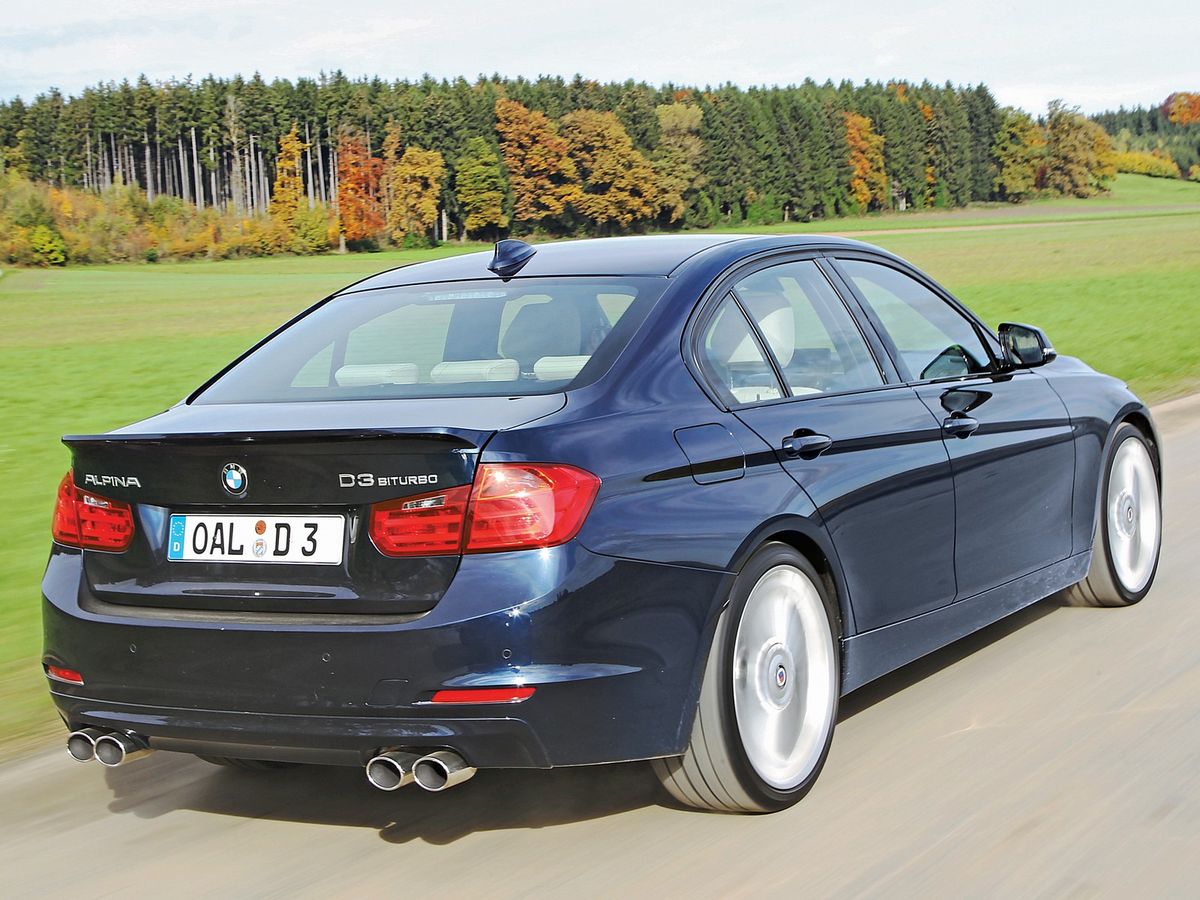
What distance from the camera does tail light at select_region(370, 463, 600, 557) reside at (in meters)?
3.45

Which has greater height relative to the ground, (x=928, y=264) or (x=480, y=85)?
(x=480, y=85)

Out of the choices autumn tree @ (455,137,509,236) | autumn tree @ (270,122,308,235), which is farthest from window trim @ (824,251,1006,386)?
autumn tree @ (270,122,308,235)

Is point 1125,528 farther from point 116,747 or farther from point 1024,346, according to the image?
point 116,747

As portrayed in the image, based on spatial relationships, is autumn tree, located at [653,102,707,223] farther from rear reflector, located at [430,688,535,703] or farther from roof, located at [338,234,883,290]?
rear reflector, located at [430,688,535,703]

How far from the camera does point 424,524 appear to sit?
3.47 metres

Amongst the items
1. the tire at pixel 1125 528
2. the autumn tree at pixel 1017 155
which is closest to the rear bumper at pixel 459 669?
the tire at pixel 1125 528

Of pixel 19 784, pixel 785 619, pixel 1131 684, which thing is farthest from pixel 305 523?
pixel 1131 684

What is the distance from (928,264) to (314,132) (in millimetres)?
83635

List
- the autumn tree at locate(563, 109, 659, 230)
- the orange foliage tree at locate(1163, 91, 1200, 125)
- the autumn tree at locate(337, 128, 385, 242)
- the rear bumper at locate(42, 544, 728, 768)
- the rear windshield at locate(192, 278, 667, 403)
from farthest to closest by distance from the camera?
1. the orange foliage tree at locate(1163, 91, 1200, 125)
2. the autumn tree at locate(563, 109, 659, 230)
3. the autumn tree at locate(337, 128, 385, 242)
4. the rear windshield at locate(192, 278, 667, 403)
5. the rear bumper at locate(42, 544, 728, 768)

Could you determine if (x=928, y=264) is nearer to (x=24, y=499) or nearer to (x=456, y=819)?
(x=24, y=499)

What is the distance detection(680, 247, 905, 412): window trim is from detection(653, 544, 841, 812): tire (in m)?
0.47

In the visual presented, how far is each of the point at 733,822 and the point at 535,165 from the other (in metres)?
113

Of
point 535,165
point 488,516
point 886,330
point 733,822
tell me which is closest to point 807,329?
point 886,330

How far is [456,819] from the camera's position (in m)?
4.09
